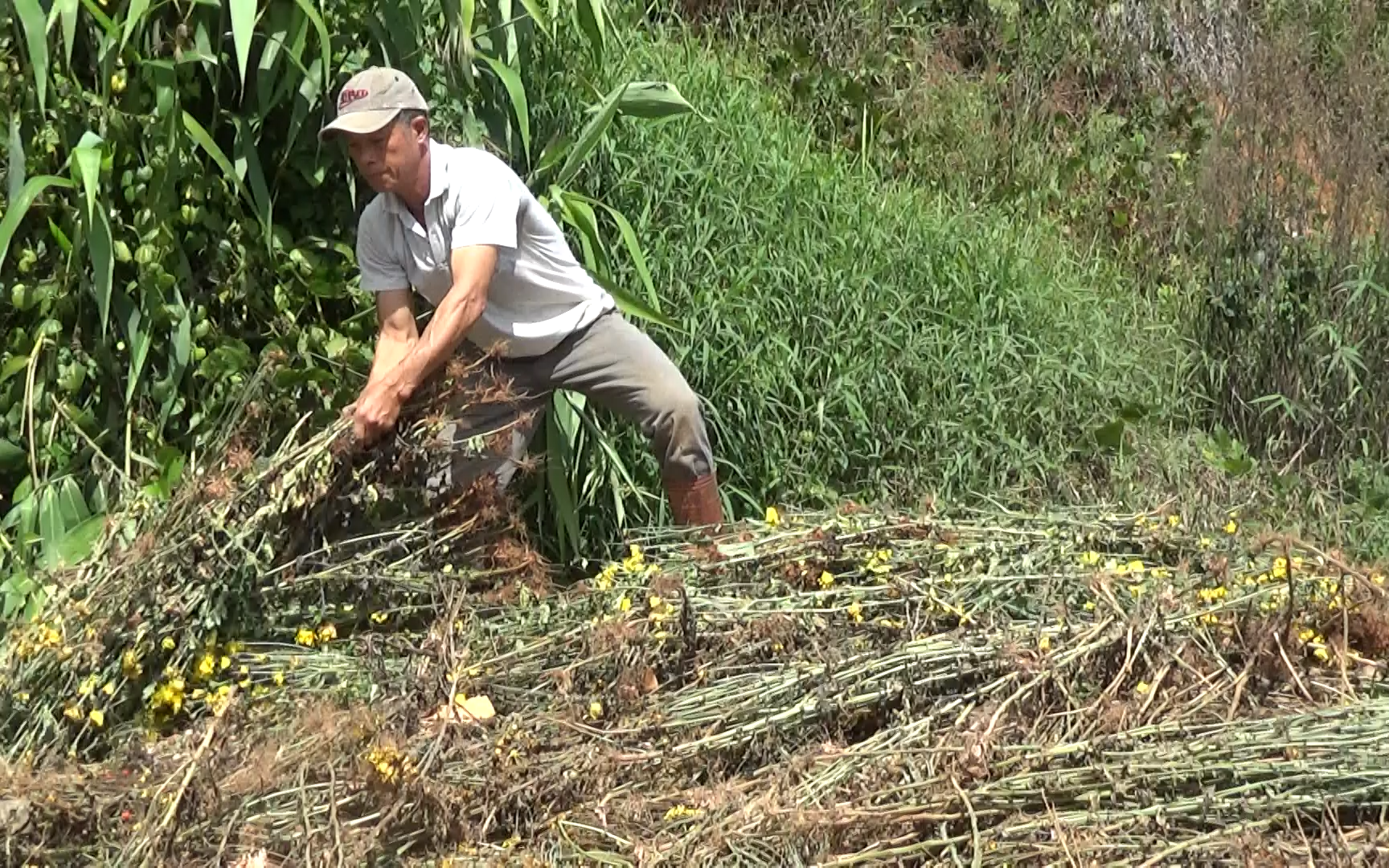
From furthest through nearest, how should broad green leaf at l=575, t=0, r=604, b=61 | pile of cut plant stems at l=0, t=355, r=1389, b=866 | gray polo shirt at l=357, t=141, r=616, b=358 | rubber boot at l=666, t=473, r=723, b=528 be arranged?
broad green leaf at l=575, t=0, r=604, b=61
rubber boot at l=666, t=473, r=723, b=528
gray polo shirt at l=357, t=141, r=616, b=358
pile of cut plant stems at l=0, t=355, r=1389, b=866

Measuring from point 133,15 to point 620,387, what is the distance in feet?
4.89

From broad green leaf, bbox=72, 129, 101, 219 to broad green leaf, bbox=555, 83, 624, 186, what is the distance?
1.27 meters

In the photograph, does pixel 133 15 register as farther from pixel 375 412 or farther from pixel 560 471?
pixel 560 471

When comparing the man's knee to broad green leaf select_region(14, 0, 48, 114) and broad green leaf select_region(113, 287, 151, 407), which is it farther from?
broad green leaf select_region(14, 0, 48, 114)

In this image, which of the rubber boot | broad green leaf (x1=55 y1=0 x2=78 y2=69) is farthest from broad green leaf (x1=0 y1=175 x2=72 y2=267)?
the rubber boot

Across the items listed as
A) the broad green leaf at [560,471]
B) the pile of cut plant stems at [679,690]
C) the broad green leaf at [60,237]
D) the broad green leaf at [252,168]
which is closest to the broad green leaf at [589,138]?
the broad green leaf at [560,471]

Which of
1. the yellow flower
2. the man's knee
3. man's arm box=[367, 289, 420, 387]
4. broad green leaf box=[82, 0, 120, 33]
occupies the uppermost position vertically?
broad green leaf box=[82, 0, 120, 33]

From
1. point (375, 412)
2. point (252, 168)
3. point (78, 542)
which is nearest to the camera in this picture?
point (375, 412)

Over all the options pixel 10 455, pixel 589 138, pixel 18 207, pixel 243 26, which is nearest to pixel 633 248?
pixel 589 138

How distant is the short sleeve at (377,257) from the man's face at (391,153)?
5.4 inches

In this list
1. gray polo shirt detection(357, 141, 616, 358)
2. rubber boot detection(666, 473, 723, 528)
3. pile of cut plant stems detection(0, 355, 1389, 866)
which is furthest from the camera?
rubber boot detection(666, 473, 723, 528)

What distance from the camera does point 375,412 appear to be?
139 inches

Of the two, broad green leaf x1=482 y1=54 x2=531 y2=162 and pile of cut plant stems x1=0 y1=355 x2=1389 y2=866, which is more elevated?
broad green leaf x1=482 y1=54 x2=531 y2=162

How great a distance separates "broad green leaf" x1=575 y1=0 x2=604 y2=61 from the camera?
4.44 m
